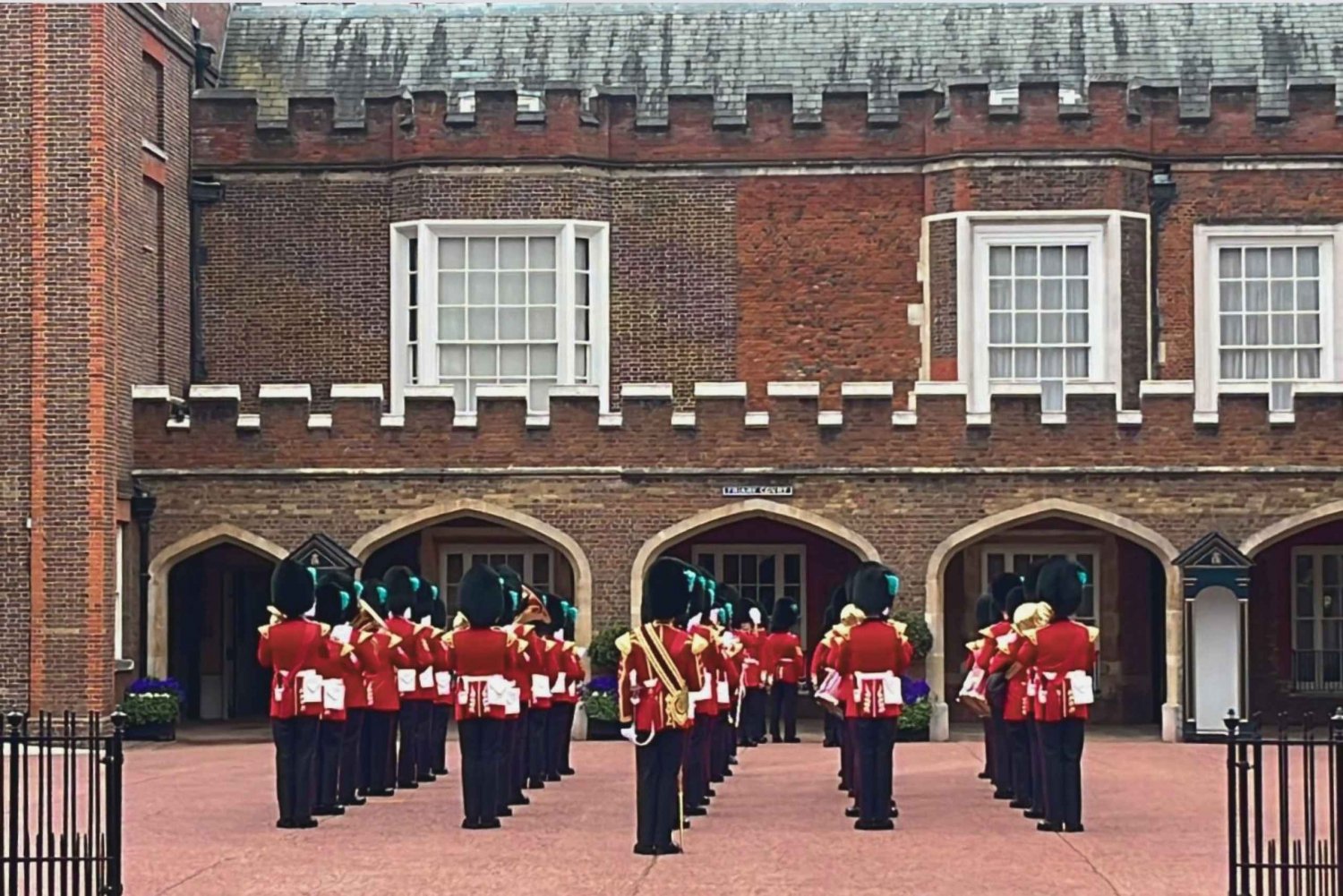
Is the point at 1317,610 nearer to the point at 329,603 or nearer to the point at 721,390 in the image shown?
the point at 721,390

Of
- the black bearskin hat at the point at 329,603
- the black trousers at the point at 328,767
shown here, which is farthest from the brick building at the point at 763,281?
the black trousers at the point at 328,767

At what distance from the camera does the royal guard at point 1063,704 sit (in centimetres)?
1719

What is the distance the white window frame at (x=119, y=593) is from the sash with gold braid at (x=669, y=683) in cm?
1190

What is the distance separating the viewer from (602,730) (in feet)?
90.7

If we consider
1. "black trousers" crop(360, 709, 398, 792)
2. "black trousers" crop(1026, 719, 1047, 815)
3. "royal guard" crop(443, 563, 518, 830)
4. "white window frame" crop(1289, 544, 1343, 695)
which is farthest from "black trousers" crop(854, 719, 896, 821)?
"white window frame" crop(1289, 544, 1343, 695)

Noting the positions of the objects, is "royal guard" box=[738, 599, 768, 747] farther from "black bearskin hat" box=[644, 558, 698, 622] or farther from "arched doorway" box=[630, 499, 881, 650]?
"black bearskin hat" box=[644, 558, 698, 622]

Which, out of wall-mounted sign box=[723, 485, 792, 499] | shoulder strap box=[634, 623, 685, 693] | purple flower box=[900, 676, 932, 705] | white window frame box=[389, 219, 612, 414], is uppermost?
white window frame box=[389, 219, 612, 414]

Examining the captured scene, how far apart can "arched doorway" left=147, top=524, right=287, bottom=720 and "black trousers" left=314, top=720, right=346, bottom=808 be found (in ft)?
32.1

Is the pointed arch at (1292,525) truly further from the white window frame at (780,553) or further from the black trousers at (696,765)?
the black trousers at (696,765)

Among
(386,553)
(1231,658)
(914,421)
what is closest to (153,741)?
(386,553)

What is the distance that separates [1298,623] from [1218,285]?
12.9 feet

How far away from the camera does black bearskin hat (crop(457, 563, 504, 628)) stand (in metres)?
17.4

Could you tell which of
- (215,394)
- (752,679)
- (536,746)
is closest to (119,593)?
(215,394)

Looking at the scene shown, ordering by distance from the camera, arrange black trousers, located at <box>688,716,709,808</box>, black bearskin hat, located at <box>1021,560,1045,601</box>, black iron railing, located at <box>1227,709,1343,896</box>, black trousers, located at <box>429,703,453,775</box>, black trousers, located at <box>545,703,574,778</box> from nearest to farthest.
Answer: black iron railing, located at <box>1227,709,1343,896</box>, black bearskin hat, located at <box>1021,560,1045,601</box>, black trousers, located at <box>688,716,709,808</box>, black trousers, located at <box>429,703,453,775</box>, black trousers, located at <box>545,703,574,778</box>
